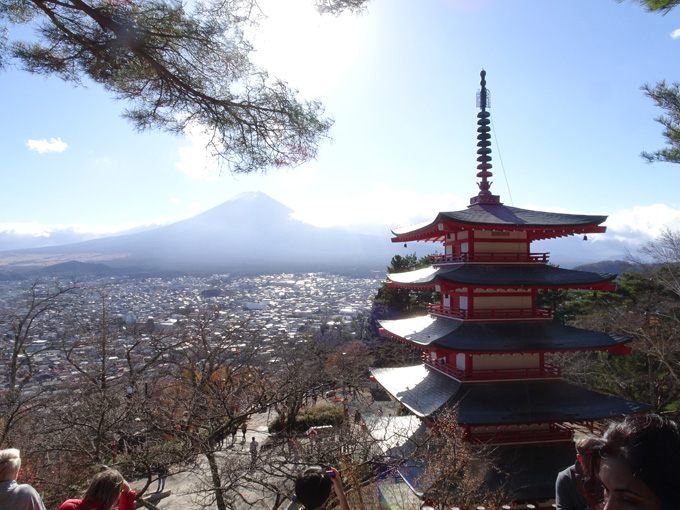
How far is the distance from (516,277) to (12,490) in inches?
340

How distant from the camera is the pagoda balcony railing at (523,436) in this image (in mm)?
8000

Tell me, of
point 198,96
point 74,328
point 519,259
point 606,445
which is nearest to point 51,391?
point 74,328

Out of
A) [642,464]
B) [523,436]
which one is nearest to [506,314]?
[523,436]

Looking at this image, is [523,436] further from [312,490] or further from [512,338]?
[312,490]

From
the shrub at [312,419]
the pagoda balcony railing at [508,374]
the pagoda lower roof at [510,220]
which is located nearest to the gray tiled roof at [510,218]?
the pagoda lower roof at [510,220]

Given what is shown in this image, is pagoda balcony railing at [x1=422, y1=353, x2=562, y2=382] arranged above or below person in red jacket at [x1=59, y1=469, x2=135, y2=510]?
below

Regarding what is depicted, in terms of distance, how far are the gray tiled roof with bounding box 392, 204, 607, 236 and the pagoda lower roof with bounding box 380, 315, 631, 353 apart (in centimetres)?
233

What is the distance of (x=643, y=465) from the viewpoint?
1.16 meters

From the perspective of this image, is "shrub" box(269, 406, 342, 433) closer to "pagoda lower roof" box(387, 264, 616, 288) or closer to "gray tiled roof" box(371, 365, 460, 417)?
"gray tiled roof" box(371, 365, 460, 417)

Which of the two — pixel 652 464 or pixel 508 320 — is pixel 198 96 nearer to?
pixel 652 464

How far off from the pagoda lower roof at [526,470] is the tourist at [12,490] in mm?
5593

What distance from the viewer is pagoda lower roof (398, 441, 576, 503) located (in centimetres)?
718

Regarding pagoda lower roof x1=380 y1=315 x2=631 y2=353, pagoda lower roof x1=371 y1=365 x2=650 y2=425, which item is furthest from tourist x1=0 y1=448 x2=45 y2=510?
pagoda lower roof x1=380 y1=315 x2=631 y2=353

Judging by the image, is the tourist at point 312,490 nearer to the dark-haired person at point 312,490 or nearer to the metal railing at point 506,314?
the dark-haired person at point 312,490
